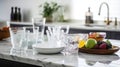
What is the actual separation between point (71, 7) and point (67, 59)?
284 centimetres

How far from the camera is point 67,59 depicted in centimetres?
117

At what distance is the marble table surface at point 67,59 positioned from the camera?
3.57 feet

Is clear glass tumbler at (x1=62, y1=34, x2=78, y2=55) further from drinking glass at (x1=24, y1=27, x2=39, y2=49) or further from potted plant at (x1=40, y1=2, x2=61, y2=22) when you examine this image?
potted plant at (x1=40, y1=2, x2=61, y2=22)

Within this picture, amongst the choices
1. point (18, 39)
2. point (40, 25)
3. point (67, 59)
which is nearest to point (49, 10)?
point (40, 25)

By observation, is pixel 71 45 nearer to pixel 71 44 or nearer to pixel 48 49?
pixel 71 44

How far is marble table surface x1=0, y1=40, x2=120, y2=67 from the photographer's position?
3.57ft

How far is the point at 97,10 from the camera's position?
361cm

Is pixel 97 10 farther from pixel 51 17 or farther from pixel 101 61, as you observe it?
pixel 101 61

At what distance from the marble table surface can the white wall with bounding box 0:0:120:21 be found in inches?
87.5

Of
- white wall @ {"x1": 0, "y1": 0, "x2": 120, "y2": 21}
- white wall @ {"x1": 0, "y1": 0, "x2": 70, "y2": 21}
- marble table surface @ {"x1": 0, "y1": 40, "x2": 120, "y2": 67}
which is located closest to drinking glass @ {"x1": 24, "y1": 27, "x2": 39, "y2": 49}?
marble table surface @ {"x1": 0, "y1": 40, "x2": 120, "y2": 67}

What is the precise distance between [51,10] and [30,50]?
2578 millimetres

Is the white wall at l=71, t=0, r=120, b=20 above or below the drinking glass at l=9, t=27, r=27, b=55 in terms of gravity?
above

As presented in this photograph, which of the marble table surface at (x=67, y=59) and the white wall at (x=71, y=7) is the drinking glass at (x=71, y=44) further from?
the white wall at (x=71, y=7)

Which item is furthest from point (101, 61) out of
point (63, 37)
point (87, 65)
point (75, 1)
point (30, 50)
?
point (75, 1)
